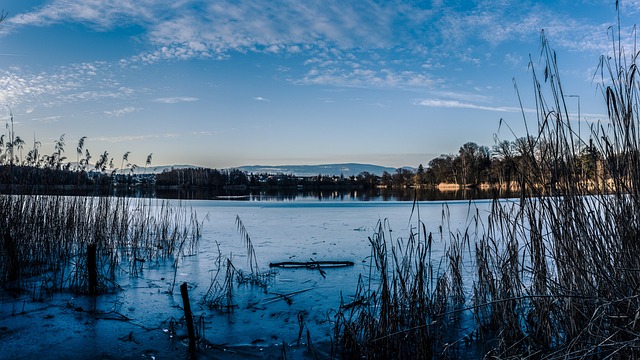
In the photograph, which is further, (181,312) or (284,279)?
(284,279)

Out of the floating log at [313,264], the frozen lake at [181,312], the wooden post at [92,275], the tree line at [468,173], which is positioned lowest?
the frozen lake at [181,312]

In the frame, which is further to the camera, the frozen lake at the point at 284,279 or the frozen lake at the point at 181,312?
the frozen lake at the point at 284,279

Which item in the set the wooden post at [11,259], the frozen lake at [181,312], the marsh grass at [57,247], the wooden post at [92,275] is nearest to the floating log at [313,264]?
the frozen lake at [181,312]

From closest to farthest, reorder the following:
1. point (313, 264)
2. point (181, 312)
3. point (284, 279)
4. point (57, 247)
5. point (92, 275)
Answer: point (181, 312)
point (92, 275)
point (284, 279)
point (313, 264)
point (57, 247)

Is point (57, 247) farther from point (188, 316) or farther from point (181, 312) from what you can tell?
point (188, 316)

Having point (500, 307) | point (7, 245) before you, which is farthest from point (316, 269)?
point (7, 245)

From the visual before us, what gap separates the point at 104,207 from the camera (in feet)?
31.1

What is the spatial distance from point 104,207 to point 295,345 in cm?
734

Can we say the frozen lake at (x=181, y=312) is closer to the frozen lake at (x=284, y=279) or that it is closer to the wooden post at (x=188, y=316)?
the frozen lake at (x=284, y=279)

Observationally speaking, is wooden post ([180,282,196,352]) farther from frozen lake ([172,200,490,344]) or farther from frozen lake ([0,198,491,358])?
frozen lake ([172,200,490,344])

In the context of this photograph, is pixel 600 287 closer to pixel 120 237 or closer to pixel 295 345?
pixel 295 345

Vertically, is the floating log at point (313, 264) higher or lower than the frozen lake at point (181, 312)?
higher

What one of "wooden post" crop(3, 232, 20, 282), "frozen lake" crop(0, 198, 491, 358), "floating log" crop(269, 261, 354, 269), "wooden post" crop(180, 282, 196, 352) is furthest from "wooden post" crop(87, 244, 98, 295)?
"floating log" crop(269, 261, 354, 269)

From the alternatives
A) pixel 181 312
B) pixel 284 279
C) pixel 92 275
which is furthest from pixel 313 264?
pixel 92 275
